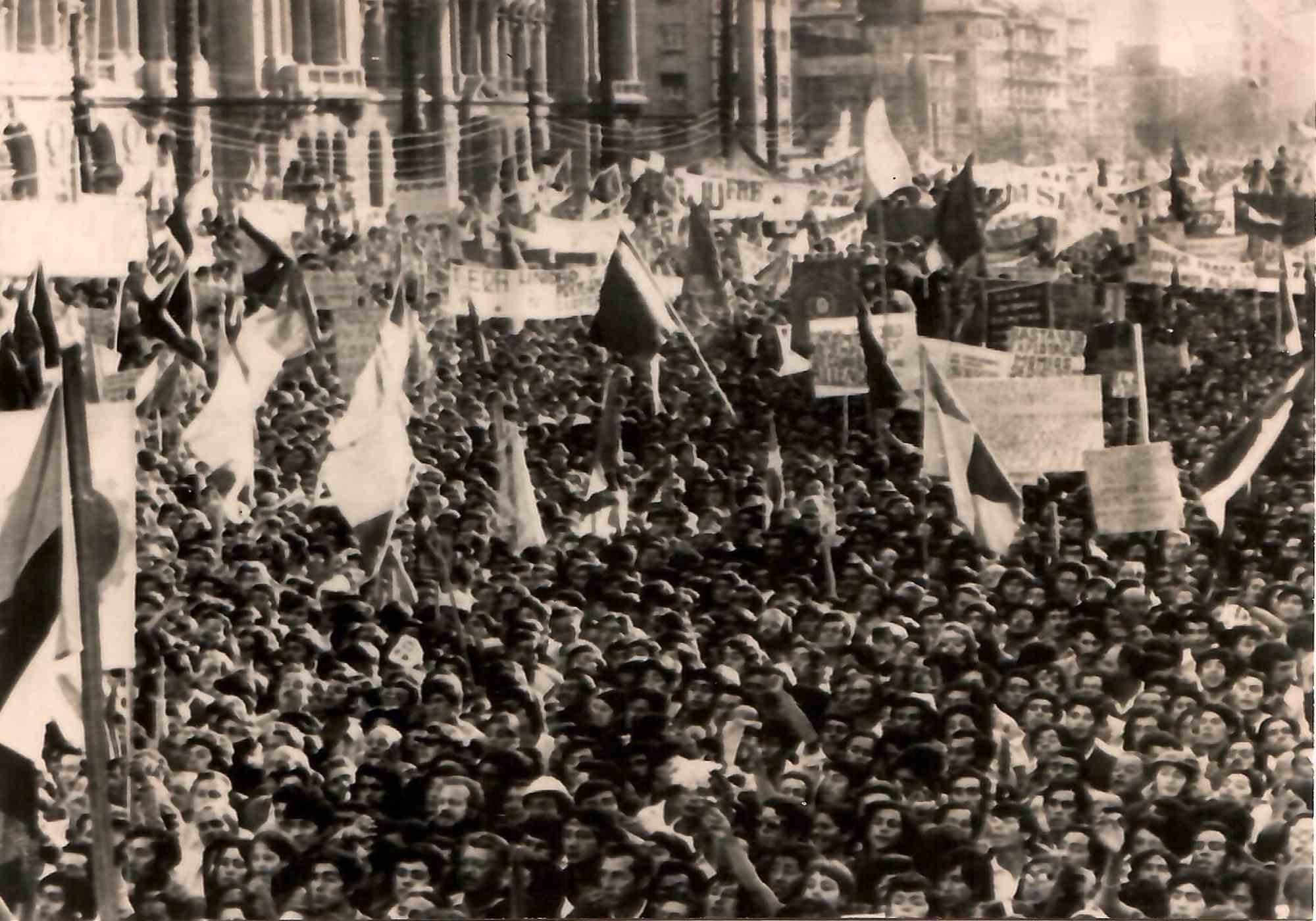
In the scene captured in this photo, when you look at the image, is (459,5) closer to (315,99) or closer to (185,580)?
(315,99)

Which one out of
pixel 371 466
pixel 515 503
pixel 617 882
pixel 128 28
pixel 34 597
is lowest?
pixel 617 882

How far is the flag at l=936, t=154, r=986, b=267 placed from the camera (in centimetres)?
571

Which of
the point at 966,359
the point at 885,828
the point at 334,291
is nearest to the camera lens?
the point at 885,828

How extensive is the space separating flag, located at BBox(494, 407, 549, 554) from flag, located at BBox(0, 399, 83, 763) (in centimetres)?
153

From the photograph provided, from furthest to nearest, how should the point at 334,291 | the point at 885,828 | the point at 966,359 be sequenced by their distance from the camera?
1. the point at 334,291
2. the point at 966,359
3. the point at 885,828

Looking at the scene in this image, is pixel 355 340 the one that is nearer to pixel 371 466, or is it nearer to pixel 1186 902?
pixel 371 466

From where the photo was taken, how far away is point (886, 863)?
Answer: 564 centimetres

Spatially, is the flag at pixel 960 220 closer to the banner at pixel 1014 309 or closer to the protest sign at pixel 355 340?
the banner at pixel 1014 309

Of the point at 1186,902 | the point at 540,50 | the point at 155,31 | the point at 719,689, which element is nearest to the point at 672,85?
the point at 540,50

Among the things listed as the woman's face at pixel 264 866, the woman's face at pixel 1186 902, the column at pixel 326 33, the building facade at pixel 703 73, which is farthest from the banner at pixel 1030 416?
the woman's face at pixel 264 866

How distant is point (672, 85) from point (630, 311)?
2.69 feet

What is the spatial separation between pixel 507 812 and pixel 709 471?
1384mm

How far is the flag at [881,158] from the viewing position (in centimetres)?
568

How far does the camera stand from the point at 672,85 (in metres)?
5.79
